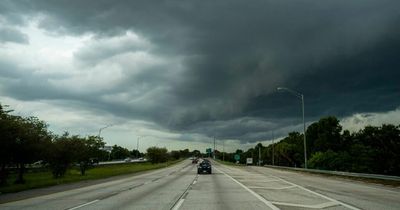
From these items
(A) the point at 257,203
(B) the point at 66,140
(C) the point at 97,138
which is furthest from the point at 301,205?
(C) the point at 97,138

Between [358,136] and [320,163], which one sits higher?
[358,136]

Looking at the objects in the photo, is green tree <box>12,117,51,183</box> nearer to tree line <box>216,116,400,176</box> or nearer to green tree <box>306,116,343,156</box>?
tree line <box>216,116,400,176</box>

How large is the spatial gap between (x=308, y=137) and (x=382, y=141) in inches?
1984

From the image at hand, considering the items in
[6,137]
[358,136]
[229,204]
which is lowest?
[229,204]

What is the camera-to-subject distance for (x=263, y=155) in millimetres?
198125

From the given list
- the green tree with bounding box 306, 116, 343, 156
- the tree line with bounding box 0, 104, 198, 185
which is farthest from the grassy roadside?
the green tree with bounding box 306, 116, 343, 156

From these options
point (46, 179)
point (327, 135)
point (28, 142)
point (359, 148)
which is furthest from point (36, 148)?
point (327, 135)

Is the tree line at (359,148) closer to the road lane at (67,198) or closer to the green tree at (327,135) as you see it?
the green tree at (327,135)

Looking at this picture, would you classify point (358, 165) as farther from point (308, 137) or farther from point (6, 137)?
point (6, 137)

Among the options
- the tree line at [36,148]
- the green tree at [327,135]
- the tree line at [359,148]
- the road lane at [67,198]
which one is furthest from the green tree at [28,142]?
the green tree at [327,135]

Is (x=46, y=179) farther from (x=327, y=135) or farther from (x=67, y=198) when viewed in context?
(x=327, y=135)

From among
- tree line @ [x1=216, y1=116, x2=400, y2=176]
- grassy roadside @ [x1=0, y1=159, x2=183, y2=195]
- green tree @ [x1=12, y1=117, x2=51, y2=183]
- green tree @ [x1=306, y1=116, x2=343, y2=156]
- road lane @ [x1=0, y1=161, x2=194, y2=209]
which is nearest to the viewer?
road lane @ [x1=0, y1=161, x2=194, y2=209]

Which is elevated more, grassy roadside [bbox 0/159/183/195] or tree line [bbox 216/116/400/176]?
tree line [bbox 216/116/400/176]

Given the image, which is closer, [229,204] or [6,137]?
[229,204]
